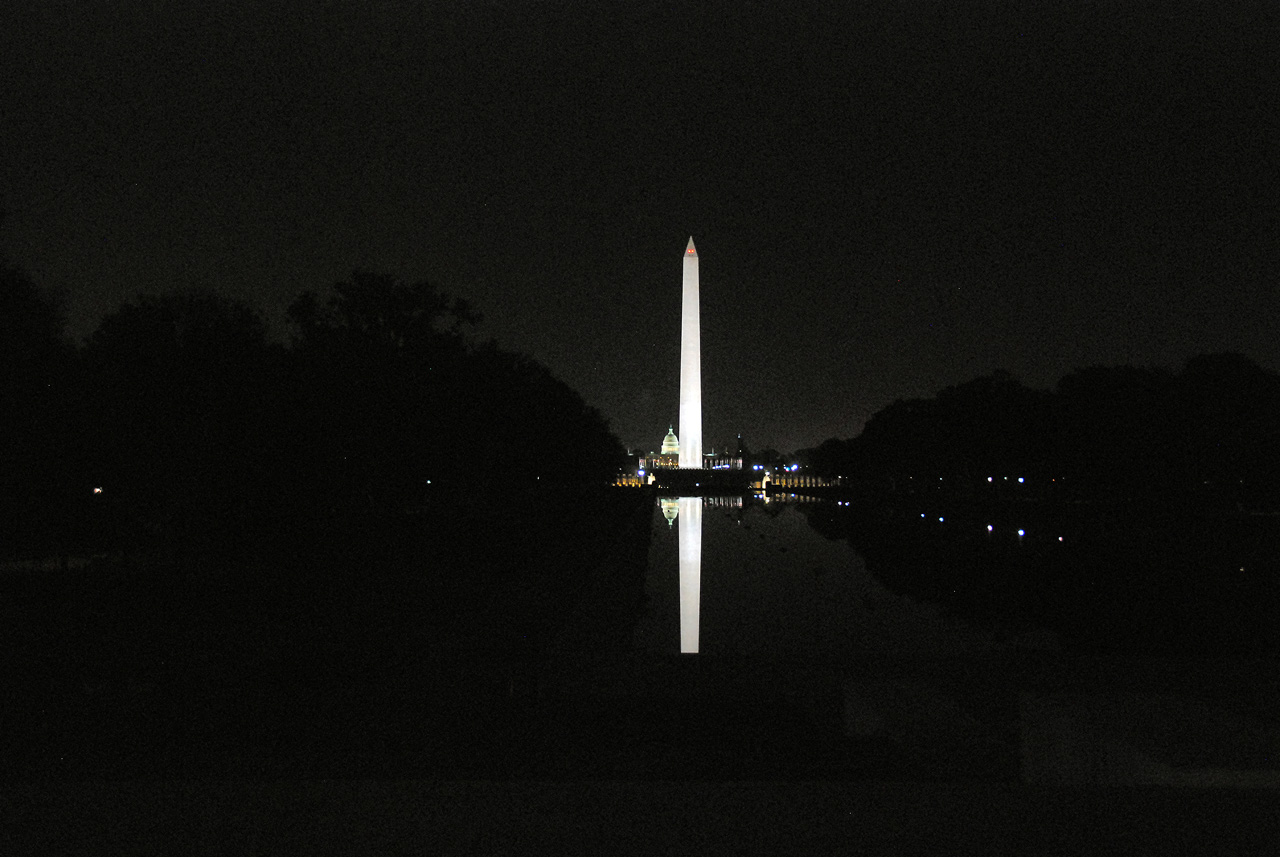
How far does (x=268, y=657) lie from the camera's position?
11367 mm

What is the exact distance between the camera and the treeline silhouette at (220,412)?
14844mm

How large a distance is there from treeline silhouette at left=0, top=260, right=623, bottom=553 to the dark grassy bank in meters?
1.12

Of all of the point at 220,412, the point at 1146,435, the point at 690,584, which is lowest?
the point at 690,584

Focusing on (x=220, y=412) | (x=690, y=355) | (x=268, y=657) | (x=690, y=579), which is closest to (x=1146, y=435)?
(x=690, y=579)

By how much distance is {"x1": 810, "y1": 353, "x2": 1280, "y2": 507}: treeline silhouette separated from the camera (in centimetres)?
3772

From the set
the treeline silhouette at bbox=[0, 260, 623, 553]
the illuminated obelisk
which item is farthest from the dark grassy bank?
the illuminated obelisk

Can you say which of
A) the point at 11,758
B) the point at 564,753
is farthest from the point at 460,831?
the point at 11,758

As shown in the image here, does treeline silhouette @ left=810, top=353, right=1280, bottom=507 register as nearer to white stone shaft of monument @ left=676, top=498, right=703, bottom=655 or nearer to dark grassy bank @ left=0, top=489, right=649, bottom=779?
white stone shaft of monument @ left=676, top=498, right=703, bottom=655

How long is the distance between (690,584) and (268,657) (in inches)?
446

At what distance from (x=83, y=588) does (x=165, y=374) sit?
3.68 meters

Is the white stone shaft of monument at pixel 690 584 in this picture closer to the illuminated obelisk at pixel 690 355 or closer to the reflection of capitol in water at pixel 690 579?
the reflection of capitol in water at pixel 690 579

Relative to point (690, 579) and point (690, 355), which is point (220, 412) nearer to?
point (690, 579)

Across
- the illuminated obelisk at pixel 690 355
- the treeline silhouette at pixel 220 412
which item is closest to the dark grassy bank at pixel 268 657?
the treeline silhouette at pixel 220 412

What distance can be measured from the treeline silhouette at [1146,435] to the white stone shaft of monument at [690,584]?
46.8 ft
